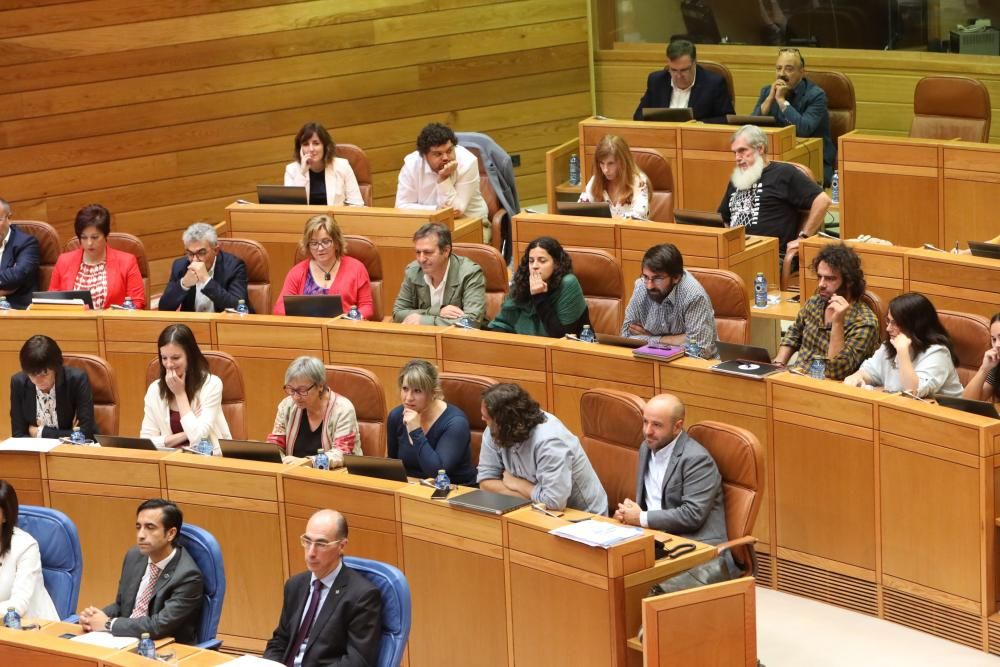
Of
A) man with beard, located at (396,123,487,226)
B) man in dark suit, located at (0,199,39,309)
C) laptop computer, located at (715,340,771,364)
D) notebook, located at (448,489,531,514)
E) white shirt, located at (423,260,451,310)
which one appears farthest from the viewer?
man with beard, located at (396,123,487,226)

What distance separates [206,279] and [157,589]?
2673 mm

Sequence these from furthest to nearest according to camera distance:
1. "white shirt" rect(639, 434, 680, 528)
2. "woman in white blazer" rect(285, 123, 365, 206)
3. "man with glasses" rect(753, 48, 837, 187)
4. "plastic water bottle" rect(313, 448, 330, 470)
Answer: "man with glasses" rect(753, 48, 837, 187) → "woman in white blazer" rect(285, 123, 365, 206) → "plastic water bottle" rect(313, 448, 330, 470) → "white shirt" rect(639, 434, 680, 528)

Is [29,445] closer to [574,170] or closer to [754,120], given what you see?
[574,170]

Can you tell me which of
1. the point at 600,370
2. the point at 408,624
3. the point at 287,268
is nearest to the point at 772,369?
the point at 600,370

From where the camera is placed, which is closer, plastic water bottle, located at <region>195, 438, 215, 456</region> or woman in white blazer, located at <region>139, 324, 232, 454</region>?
plastic water bottle, located at <region>195, 438, 215, 456</region>

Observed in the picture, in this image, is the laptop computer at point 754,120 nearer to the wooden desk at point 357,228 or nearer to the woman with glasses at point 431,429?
the wooden desk at point 357,228

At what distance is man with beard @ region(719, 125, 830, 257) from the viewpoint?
7.36m

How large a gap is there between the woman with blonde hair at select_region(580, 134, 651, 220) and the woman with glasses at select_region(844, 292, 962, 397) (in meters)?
2.44

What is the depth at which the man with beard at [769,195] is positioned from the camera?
7.36 meters

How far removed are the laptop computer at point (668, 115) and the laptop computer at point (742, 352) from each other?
3.46 metres

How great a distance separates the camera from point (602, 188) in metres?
7.75

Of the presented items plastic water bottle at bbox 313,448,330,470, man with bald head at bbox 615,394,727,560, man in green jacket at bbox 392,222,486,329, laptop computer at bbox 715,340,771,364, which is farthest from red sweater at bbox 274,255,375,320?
man with bald head at bbox 615,394,727,560

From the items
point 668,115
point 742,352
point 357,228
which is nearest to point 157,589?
point 742,352

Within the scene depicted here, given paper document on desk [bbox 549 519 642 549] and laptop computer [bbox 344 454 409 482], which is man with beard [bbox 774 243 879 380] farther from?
laptop computer [bbox 344 454 409 482]
